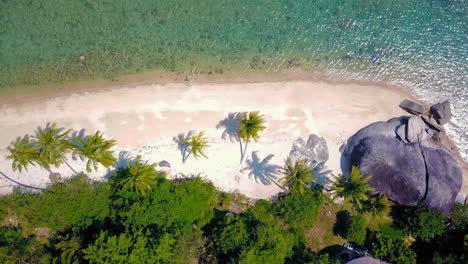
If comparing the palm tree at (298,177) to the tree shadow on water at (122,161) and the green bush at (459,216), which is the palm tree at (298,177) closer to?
the green bush at (459,216)

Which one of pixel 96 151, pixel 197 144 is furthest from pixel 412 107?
pixel 96 151

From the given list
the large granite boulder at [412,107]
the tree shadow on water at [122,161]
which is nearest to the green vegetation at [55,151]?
the tree shadow on water at [122,161]

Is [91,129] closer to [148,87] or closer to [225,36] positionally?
[148,87]

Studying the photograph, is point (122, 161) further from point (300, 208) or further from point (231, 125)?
point (300, 208)

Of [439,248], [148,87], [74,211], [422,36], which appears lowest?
[439,248]

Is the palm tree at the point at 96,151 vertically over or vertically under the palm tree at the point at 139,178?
over

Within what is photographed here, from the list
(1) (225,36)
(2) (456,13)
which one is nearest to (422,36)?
(2) (456,13)

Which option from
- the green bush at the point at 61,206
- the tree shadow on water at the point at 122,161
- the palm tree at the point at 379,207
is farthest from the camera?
the palm tree at the point at 379,207
